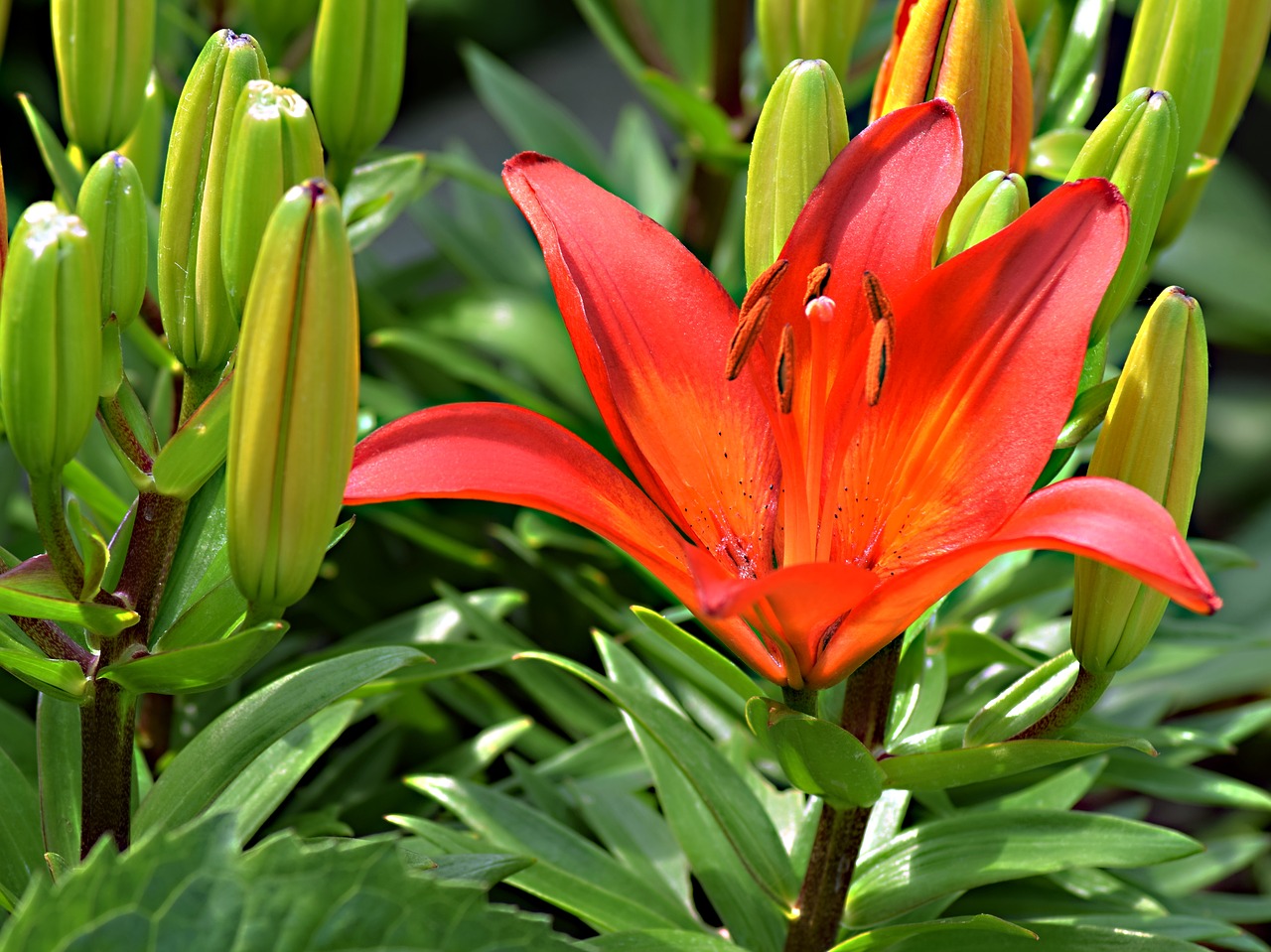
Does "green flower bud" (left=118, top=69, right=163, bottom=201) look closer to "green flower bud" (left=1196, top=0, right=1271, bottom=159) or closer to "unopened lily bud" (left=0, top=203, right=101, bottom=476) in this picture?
"unopened lily bud" (left=0, top=203, right=101, bottom=476)

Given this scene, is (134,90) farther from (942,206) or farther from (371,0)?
(942,206)

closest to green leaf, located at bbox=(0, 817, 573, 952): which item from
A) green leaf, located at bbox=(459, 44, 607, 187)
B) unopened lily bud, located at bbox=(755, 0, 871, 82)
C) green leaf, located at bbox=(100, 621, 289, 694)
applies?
green leaf, located at bbox=(100, 621, 289, 694)

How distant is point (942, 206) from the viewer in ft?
1.35

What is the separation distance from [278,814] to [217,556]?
0.76 ft

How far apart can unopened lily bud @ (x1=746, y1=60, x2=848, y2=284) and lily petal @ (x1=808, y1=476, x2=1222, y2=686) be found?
127 millimetres

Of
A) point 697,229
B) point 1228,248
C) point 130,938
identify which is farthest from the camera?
point 1228,248

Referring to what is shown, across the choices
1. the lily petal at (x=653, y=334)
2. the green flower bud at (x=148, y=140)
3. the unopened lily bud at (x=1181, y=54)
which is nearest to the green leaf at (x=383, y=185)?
the green flower bud at (x=148, y=140)

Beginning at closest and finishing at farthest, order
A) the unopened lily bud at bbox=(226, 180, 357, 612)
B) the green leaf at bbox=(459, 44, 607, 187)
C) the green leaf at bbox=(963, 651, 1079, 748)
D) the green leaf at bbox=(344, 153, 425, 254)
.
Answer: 1. the unopened lily bud at bbox=(226, 180, 357, 612)
2. the green leaf at bbox=(963, 651, 1079, 748)
3. the green leaf at bbox=(344, 153, 425, 254)
4. the green leaf at bbox=(459, 44, 607, 187)

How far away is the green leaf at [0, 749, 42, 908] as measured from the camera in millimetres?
440

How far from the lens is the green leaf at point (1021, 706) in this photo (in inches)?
16.0

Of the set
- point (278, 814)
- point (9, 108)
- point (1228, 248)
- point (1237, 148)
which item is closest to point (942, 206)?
point (278, 814)

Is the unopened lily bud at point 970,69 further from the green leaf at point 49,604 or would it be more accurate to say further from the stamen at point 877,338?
the green leaf at point 49,604

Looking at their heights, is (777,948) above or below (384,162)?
below

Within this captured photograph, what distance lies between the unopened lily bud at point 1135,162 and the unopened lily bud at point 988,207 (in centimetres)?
2
